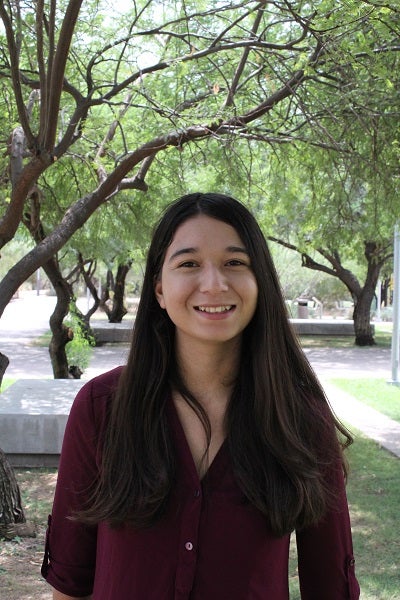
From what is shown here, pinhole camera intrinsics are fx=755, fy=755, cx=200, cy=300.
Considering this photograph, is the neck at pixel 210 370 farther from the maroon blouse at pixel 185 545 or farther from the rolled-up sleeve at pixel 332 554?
the rolled-up sleeve at pixel 332 554

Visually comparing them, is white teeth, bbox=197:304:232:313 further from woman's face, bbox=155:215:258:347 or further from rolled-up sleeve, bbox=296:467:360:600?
rolled-up sleeve, bbox=296:467:360:600

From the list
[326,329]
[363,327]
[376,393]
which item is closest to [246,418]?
[376,393]

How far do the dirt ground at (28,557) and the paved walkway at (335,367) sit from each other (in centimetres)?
219

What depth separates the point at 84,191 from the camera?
959 cm

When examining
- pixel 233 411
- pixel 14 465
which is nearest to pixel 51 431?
pixel 14 465

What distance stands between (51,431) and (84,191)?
3.25 m

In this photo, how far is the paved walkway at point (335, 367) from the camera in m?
10.3

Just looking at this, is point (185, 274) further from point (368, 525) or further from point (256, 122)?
point (256, 122)

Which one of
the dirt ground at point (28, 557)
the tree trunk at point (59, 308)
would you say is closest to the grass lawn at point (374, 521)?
the dirt ground at point (28, 557)

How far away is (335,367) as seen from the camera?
672 inches

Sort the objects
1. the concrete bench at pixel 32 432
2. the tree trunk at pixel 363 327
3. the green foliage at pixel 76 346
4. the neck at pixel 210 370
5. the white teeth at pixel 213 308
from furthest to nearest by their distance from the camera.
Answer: the tree trunk at pixel 363 327 < the green foliage at pixel 76 346 < the concrete bench at pixel 32 432 < the neck at pixel 210 370 < the white teeth at pixel 213 308

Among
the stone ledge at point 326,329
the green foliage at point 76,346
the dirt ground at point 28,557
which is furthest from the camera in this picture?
the stone ledge at point 326,329

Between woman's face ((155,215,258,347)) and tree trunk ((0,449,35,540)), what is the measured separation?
4.13 metres

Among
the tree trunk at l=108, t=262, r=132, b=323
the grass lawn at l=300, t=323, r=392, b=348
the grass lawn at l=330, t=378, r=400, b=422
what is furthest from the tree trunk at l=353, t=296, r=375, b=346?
the grass lawn at l=330, t=378, r=400, b=422
